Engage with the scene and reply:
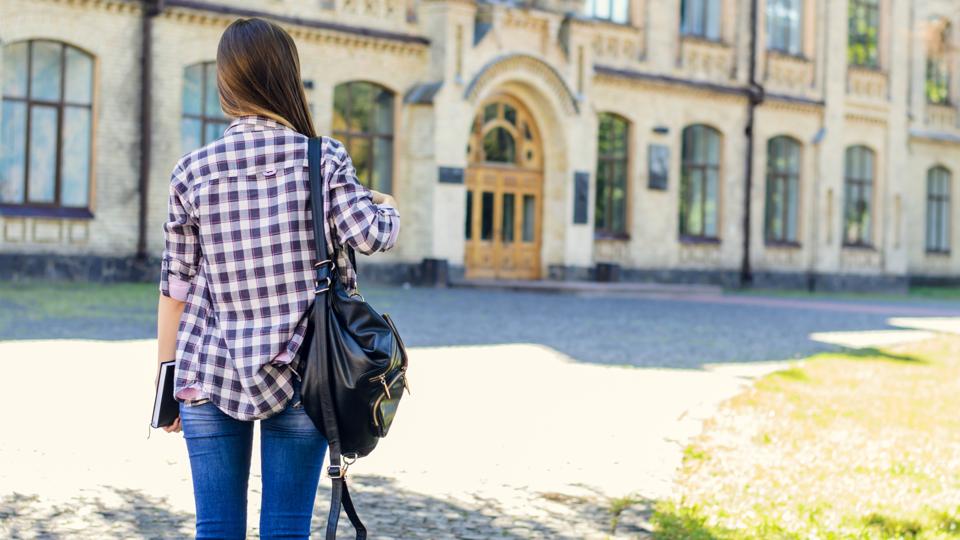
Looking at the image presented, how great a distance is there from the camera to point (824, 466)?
666 centimetres

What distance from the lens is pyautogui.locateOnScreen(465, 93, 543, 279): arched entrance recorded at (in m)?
26.8

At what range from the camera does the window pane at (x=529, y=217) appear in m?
27.9

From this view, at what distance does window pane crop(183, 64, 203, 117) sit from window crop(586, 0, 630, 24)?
974 cm

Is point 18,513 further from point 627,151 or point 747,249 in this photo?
point 747,249

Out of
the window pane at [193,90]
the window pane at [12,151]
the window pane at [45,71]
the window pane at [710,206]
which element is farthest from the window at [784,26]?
the window pane at [12,151]

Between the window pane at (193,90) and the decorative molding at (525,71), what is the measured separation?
5296 mm

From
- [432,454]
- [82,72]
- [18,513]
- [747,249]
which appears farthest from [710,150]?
[18,513]

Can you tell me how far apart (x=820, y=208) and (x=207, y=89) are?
17.2m

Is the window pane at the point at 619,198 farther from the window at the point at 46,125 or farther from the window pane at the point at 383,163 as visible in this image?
the window at the point at 46,125

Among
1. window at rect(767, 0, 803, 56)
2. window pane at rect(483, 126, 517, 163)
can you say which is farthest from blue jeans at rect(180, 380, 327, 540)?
window at rect(767, 0, 803, 56)

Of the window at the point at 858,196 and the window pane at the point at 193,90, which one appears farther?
the window at the point at 858,196

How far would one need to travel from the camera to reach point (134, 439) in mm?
6918

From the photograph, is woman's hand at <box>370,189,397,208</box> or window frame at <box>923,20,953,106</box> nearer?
woman's hand at <box>370,189,397,208</box>

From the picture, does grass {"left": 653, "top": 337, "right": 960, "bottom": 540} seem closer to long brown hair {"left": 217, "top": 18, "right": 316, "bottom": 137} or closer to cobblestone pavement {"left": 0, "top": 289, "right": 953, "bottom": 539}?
cobblestone pavement {"left": 0, "top": 289, "right": 953, "bottom": 539}
